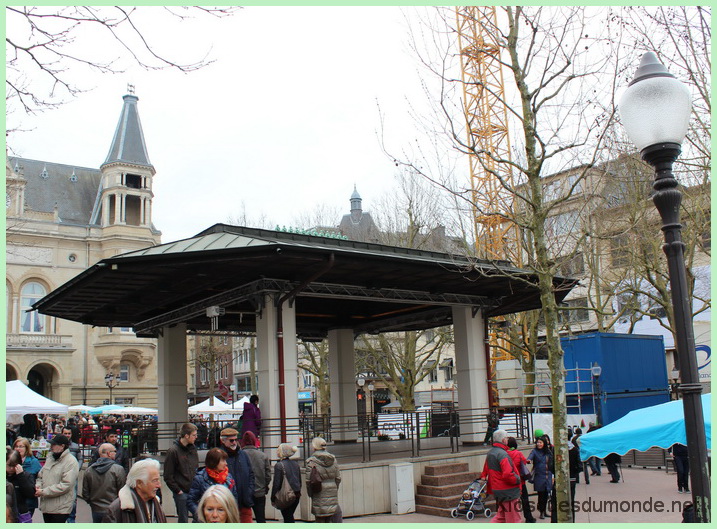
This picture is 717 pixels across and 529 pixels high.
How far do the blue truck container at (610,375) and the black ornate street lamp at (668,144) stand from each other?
765 inches

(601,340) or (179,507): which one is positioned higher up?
(601,340)

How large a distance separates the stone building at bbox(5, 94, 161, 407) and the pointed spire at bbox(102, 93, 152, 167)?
78mm

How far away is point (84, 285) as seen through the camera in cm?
1519

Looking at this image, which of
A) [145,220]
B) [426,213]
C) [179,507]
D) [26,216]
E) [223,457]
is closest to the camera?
[223,457]

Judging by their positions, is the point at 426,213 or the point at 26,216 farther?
the point at 26,216

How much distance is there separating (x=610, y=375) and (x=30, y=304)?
42177 millimetres

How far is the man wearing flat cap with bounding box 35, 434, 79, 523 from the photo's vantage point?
8.79 m

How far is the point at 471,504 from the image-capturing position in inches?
539

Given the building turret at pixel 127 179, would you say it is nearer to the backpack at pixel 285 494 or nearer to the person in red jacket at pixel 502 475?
the backpack at pixel 285 494

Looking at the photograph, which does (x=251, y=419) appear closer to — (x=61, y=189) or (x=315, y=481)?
(x=315, y=481)

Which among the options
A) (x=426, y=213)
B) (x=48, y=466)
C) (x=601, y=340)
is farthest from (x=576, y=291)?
(x=48, y=466)

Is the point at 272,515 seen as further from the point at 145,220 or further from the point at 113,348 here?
the point at 145,220

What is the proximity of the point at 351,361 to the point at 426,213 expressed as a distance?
1148 centimetres

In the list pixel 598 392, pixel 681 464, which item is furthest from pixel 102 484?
pixel 598 392
